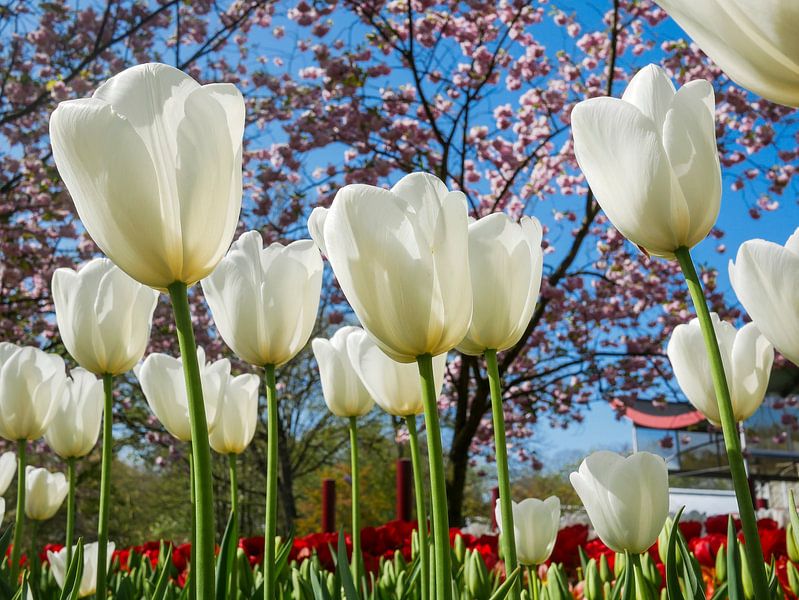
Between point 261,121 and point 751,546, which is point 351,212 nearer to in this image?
point 751,546

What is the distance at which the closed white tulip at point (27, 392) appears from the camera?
5.29 ft

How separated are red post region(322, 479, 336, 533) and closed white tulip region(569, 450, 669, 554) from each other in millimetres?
3529

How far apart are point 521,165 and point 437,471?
23.9 ft

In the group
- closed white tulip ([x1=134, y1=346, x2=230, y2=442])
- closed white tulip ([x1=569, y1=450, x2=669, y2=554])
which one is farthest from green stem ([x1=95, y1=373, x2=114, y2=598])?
closed white tulip ([x1=569, y1=450, x2=669, y2=554])

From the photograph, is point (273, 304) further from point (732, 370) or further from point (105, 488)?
point (732, 370)

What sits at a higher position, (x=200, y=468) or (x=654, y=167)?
(x=654, y=167)

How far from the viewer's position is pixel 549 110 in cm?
801

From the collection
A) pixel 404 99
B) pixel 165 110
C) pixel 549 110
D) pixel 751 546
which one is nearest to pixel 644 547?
pixel 751 546

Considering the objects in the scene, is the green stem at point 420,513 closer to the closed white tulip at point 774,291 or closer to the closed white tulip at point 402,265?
the closed white tulip at point 402,265

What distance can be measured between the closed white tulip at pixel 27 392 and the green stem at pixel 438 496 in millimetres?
1165

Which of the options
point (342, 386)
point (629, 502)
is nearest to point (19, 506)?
point (342, 386)

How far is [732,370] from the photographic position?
3.75ft

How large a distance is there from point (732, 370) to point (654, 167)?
0.49m

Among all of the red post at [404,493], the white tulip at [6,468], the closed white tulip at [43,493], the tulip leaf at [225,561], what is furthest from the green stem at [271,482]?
the red post at [404,493]
